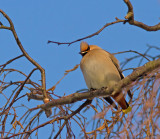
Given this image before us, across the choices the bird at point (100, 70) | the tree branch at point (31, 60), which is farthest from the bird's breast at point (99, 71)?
the tree branch at point (31, 60)

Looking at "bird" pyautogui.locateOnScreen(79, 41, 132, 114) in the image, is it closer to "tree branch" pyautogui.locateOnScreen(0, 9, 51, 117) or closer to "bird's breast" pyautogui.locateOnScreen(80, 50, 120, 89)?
"bird's breast" pyautogui.locateOnScreen(80, 50, 120, 89)

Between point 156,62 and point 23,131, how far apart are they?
50.8 inches

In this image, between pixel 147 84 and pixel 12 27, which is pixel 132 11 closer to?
pixel 147 84

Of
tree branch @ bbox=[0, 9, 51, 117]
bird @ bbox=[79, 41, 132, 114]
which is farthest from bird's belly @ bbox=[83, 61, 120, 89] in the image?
tree branch @ bbox=[0, 9, 51, 117]

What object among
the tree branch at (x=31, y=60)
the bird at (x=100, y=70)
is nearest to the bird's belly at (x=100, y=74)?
the bird at (x=100, y=70)

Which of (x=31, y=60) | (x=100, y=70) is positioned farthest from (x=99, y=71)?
(x=31, y=60)

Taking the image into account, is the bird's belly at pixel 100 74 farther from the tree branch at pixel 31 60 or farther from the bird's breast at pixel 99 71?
the tree branch at pixel 31 60

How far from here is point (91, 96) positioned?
265 cm

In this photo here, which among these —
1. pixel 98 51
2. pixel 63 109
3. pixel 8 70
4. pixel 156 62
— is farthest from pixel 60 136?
pixel 98 51

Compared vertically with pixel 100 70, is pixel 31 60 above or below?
below

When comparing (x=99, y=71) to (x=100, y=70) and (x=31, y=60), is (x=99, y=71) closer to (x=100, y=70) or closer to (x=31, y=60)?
(x=100, y=70)

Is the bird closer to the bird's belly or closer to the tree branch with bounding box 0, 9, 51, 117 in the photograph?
the bird's belly

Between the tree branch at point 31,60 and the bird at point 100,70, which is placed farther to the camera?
the bird at point 100,70

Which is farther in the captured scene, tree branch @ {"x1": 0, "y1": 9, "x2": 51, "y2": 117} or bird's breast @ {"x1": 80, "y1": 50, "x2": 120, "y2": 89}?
bird's breast @ {"x1": 80, "y1": 50, "x2": 120, "y2": 89}
